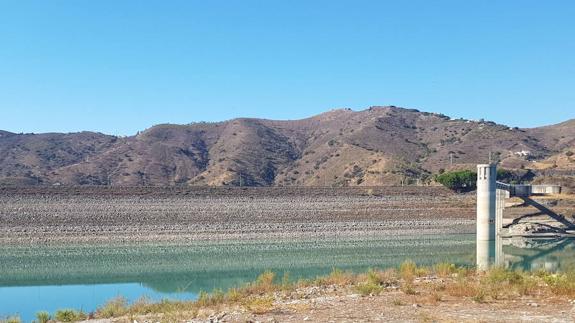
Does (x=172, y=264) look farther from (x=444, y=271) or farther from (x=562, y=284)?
(x=562, y=284)

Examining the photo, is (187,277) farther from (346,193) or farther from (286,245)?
(346,193)

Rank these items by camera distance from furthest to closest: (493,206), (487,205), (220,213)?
(220,213)
(493,206)
(487,205)

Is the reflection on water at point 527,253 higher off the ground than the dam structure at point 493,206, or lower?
lower

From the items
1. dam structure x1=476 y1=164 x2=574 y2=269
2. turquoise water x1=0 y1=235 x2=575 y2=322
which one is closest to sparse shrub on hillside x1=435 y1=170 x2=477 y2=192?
dam structure x1=476 y1=164 x2=574 y2=269

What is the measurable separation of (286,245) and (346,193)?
34.7ft

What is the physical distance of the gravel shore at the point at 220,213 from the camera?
36.1m

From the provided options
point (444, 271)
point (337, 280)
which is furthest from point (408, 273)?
point (337, 280)

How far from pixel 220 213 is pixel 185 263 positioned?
11.7 metres

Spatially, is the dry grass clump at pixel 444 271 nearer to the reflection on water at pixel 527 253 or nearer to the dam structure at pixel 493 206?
the reflection on water at pixel 527 253

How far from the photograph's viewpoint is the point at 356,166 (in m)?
71.2

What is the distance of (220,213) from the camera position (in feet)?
132

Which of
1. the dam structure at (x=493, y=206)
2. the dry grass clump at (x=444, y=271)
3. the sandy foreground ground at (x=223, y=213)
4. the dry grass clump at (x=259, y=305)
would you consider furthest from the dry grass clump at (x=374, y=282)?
the sandy foreground ground at (x=223, y=213)

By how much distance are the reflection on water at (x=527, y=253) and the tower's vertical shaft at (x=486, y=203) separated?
26.4 inches

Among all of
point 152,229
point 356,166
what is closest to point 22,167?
point 356,166
